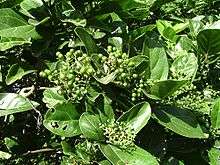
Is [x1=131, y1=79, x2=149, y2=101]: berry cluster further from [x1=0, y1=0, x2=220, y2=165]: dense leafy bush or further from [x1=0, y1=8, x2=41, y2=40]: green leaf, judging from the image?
[x1=0, y1=8, x2=41, y2=40]: green leaf

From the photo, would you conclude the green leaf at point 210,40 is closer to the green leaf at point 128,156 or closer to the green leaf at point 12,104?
the green leaf at point 128,156

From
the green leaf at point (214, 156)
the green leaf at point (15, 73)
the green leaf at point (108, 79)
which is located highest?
the green leaf at point (108, 79)

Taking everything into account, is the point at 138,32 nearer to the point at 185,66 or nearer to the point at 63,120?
the point at 185,66

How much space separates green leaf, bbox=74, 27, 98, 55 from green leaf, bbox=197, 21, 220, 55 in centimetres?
45

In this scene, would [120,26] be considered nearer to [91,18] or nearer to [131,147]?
[91,18]

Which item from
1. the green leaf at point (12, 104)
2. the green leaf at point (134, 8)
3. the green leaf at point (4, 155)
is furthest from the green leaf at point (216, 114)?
the green leaf at point (4, 155)

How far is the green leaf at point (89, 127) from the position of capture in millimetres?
1739

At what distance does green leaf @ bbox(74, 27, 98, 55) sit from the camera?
70.6 inches

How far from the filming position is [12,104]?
6.36ft

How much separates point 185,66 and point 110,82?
0.35 m

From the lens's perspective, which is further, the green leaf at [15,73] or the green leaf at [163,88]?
the green leaf at [15,73]

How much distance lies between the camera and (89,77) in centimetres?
174

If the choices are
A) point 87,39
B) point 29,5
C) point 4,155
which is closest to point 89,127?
point 87,39

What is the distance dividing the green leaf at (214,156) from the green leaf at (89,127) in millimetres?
546
